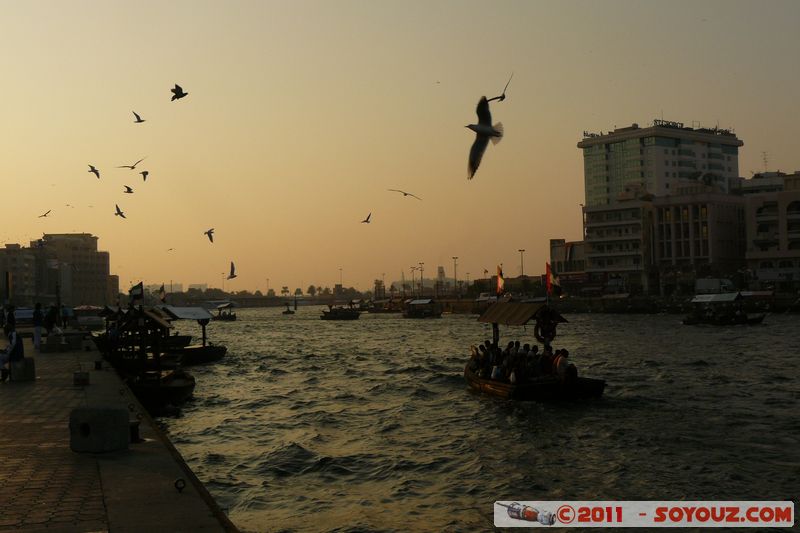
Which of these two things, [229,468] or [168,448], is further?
[229,468]

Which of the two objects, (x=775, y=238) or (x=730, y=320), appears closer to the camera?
(x=730, y=320)

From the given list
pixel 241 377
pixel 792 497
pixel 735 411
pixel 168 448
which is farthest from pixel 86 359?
pixel 792 497

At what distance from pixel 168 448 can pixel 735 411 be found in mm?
21915

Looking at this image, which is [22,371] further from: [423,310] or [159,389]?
[423,310]

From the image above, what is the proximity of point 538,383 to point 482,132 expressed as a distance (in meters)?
18.2

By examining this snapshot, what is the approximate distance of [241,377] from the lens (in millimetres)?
47750

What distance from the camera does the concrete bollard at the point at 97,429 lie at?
1531 centimetres

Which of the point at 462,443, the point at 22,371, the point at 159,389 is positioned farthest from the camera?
the point at 159,389

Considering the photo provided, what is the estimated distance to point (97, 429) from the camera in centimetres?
1545

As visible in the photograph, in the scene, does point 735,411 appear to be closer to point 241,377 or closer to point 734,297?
point 241,377

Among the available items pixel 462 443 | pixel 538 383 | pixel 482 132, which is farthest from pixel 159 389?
pixel 482 132

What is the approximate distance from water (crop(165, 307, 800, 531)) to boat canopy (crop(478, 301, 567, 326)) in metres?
3.43

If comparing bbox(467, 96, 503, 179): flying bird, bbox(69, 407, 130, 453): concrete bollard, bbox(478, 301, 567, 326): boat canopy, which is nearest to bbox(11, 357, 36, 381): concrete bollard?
bbox(69, 407, 130, 453): concrete bollard

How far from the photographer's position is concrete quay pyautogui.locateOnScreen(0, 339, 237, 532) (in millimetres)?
11195
